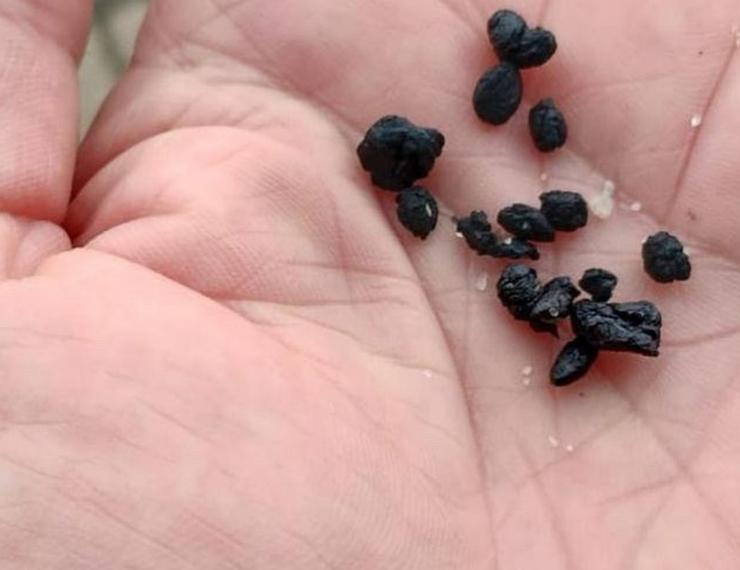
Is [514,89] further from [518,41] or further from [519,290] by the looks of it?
[519,290]

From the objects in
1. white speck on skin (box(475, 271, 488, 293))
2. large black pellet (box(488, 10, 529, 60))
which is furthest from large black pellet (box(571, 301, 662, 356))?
large black pellet (box(488, 10, 529, 60))

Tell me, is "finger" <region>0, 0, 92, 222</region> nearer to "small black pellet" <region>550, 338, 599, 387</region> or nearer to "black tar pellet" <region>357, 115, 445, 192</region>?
"black tar pellet" <region>357, 115, 445, 192</region>

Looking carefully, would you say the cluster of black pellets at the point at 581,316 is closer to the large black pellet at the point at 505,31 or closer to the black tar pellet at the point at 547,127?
the black tar pellet at the point at 547,127

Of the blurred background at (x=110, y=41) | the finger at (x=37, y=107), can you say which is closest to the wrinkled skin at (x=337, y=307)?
the finger at (x=37, y=107)

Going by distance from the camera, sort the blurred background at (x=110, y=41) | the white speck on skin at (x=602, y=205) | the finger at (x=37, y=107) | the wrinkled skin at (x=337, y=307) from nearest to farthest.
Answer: the wrinkled skin at (x=337, y=307), the finger at (x=37, y=107), the white speck on skin at (x=602, y=205), the blurred background at (x=110, y=41)

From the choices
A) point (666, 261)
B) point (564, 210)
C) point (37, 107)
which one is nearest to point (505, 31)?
point (564, 210)

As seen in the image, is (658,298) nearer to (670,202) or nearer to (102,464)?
(670,202)
